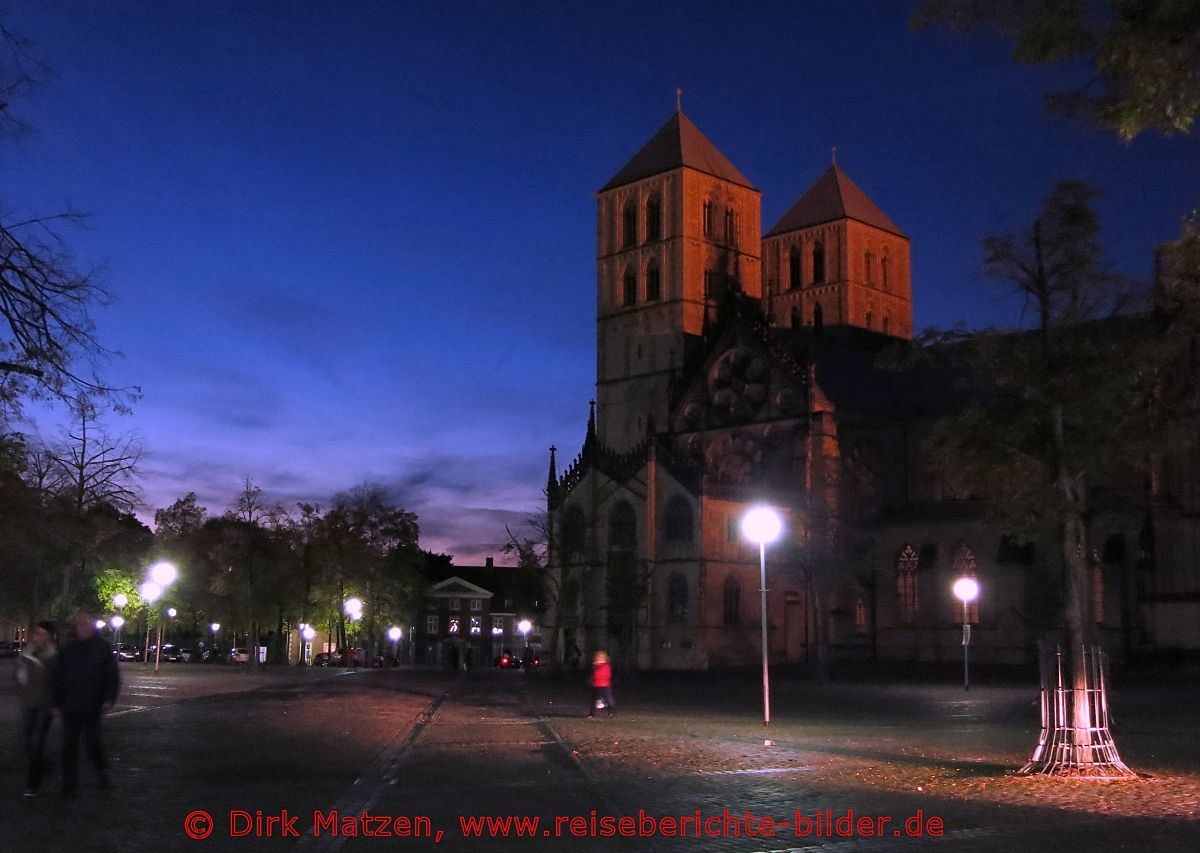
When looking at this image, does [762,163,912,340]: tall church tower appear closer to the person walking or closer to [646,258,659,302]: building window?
[646,258,659,302]: building window

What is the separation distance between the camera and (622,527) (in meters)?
71.8

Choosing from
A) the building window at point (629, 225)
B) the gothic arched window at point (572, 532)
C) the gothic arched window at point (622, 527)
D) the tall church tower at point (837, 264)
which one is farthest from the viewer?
the tall church tower at point (837, 264)

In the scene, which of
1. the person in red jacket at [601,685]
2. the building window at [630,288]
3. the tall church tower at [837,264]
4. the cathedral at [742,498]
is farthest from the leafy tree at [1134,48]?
the tall church tower at [837,264]

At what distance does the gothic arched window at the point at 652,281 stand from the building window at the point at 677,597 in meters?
26.3

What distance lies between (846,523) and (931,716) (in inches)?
1086

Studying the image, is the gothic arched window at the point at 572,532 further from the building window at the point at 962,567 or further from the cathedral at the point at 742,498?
the building window at the point at 962,567

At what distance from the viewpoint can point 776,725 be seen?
85.7 ft

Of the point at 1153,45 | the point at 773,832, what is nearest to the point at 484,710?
the point at 773,832

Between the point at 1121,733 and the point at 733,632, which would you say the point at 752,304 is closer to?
the point at 733,632

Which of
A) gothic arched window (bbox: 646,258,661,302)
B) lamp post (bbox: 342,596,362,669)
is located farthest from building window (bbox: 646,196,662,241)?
lamp post (bbox: 342,596,362,669)

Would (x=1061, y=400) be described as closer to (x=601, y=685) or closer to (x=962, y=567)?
(x=601, y=685)

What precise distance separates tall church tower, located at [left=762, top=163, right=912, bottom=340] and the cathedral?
6862 mm

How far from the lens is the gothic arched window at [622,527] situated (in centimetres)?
7100

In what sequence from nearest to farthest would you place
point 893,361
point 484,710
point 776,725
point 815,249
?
point 893,361 → point 776,725 → point 484,710 → point 815,249
